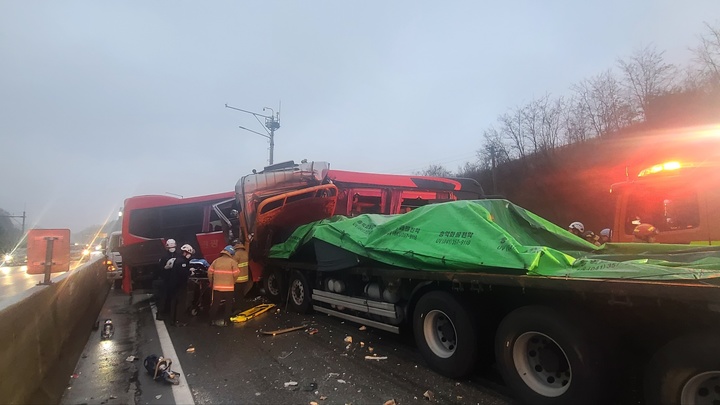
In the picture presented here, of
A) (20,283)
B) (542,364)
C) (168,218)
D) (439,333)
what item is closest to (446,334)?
(439,333)

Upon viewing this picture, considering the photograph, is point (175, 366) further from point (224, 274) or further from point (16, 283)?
point (16, 283)

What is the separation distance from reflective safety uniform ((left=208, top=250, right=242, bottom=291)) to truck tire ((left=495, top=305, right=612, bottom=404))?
5.61 meters

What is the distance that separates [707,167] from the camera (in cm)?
529

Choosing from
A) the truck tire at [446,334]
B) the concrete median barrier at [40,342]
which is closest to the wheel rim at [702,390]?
the truck tire at [446,334]

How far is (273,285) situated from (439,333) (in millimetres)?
5704

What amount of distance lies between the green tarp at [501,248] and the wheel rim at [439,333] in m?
0.59

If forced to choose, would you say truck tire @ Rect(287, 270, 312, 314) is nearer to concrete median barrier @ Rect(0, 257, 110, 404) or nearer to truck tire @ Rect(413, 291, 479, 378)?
truck tire @ Rect(413, 291, 479, 378)

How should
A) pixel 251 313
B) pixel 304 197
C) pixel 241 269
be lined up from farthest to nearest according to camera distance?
pixel 304 197, pixel 241 269, pixel 251 313

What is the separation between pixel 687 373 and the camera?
8.92 feet

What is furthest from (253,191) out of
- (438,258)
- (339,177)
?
(438,258)

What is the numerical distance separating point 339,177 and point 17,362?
688 cm

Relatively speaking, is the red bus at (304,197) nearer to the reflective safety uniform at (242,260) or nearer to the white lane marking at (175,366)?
the reflective safety uniform at (242,260)

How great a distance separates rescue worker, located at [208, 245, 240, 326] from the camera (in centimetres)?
793

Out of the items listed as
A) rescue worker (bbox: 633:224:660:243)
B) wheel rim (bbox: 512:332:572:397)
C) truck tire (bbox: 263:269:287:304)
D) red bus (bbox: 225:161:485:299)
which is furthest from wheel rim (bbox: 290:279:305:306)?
rescue worker (bbox: 633:224:660:243)
